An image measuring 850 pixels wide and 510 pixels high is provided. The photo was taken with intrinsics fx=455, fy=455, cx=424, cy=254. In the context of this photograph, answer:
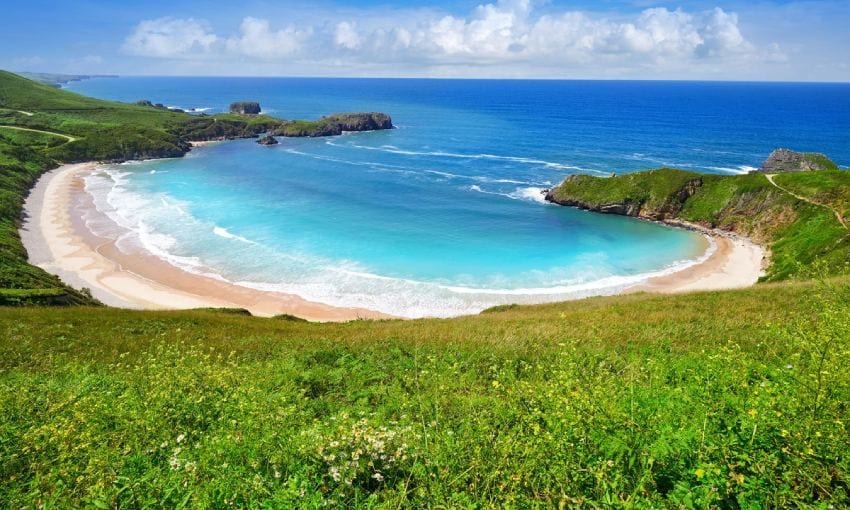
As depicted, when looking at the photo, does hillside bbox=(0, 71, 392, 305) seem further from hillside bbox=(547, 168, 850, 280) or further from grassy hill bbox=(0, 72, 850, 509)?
hillside bbox=(547, 168, 850, 280)

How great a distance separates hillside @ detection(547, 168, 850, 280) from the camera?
60.3m

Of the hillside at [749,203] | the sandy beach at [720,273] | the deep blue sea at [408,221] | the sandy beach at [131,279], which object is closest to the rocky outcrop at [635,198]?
the hillside at [749,203]

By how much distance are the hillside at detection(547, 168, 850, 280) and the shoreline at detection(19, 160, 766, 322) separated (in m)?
3.43

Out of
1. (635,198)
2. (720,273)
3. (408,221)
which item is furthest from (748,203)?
(408,221)

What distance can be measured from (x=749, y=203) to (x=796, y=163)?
3533cm

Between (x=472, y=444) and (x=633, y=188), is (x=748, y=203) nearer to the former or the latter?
→ (x=633, y=188)

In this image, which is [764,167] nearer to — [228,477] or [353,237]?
[353,237]

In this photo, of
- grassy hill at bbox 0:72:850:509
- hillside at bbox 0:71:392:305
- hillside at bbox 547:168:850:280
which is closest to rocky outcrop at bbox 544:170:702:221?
hillside at bbox 547:168:850:280

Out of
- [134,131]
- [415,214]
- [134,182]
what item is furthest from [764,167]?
[134,131]

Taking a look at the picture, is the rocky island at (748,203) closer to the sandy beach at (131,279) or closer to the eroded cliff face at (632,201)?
Result: the eroded cliff face at (632,201)

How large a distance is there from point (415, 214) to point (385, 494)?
82516 millimetres

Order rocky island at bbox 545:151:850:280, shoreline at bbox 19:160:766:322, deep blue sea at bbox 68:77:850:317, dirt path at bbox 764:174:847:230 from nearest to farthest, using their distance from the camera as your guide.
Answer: shoreline at bbox 19:160:766:322, rocky island at bbox 545:151:850:280, deep blue sea at bbox 68:77:850:317, dirt path at bbox 764:174:847:230

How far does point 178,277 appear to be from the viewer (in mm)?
62656

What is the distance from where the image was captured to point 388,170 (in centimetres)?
12762
